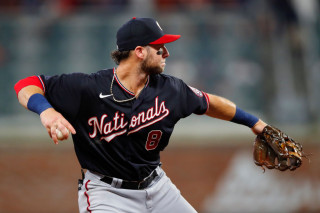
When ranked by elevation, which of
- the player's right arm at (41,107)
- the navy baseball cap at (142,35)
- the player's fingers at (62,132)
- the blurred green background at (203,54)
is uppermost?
the navy baseball cap at (142,35)

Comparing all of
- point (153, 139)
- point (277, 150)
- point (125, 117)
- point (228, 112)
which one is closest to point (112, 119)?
point (125, 117)

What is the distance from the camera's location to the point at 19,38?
314 inches

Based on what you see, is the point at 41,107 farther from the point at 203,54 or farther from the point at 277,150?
the point at 203,54

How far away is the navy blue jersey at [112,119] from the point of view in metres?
3.75

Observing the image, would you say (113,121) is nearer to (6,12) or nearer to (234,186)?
(234,186)

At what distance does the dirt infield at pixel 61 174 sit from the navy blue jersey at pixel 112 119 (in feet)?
13.0

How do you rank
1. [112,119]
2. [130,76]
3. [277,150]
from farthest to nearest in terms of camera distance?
1. [277,150]
2. [130,76]
3. [112,119]

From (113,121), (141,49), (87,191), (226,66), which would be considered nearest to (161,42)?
(141,49)

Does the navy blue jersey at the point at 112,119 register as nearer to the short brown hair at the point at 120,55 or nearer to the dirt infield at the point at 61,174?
the short brown hair at the point at 120,55

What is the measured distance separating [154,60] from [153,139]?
569mm

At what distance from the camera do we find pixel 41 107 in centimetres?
340

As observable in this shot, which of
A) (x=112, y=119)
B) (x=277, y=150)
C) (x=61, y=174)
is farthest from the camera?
(x=61, y=174)

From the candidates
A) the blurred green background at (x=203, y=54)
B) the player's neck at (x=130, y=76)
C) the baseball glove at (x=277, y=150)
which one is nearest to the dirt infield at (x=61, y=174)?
the blurred green background at (x=203, y=54)

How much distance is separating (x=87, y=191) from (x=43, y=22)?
4773mm
